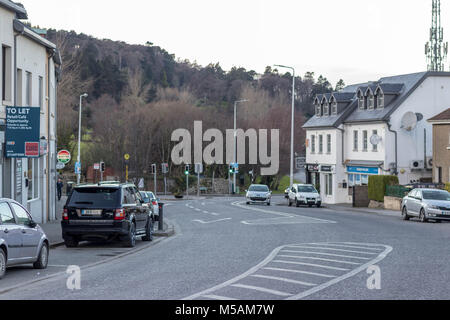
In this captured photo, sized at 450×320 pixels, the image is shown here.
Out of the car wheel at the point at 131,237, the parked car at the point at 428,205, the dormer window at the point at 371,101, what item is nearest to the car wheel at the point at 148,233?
the car wheel at the point at 131,237

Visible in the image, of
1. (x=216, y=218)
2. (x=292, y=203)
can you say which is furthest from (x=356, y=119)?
(x=216, y=218)

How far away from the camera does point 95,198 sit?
20.1 meters

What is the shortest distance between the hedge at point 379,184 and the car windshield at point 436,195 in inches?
594

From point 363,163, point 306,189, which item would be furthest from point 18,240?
point 363,163

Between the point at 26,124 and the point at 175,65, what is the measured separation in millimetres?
148896

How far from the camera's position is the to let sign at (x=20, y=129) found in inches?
900

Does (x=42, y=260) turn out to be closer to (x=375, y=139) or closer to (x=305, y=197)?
(x=305, y=197)

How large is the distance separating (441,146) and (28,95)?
28.2 meters

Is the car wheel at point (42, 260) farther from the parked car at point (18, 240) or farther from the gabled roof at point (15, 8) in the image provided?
the gabled roof at point (15, 8)

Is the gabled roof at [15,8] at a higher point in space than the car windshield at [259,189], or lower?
higher

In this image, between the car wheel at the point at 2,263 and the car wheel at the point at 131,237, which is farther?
the car wheel at the point at 131,237

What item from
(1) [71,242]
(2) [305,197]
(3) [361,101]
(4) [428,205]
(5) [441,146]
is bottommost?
(1) [71,242]

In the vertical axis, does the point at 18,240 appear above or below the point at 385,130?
below

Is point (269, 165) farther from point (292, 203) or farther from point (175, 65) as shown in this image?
point (175, 65)
